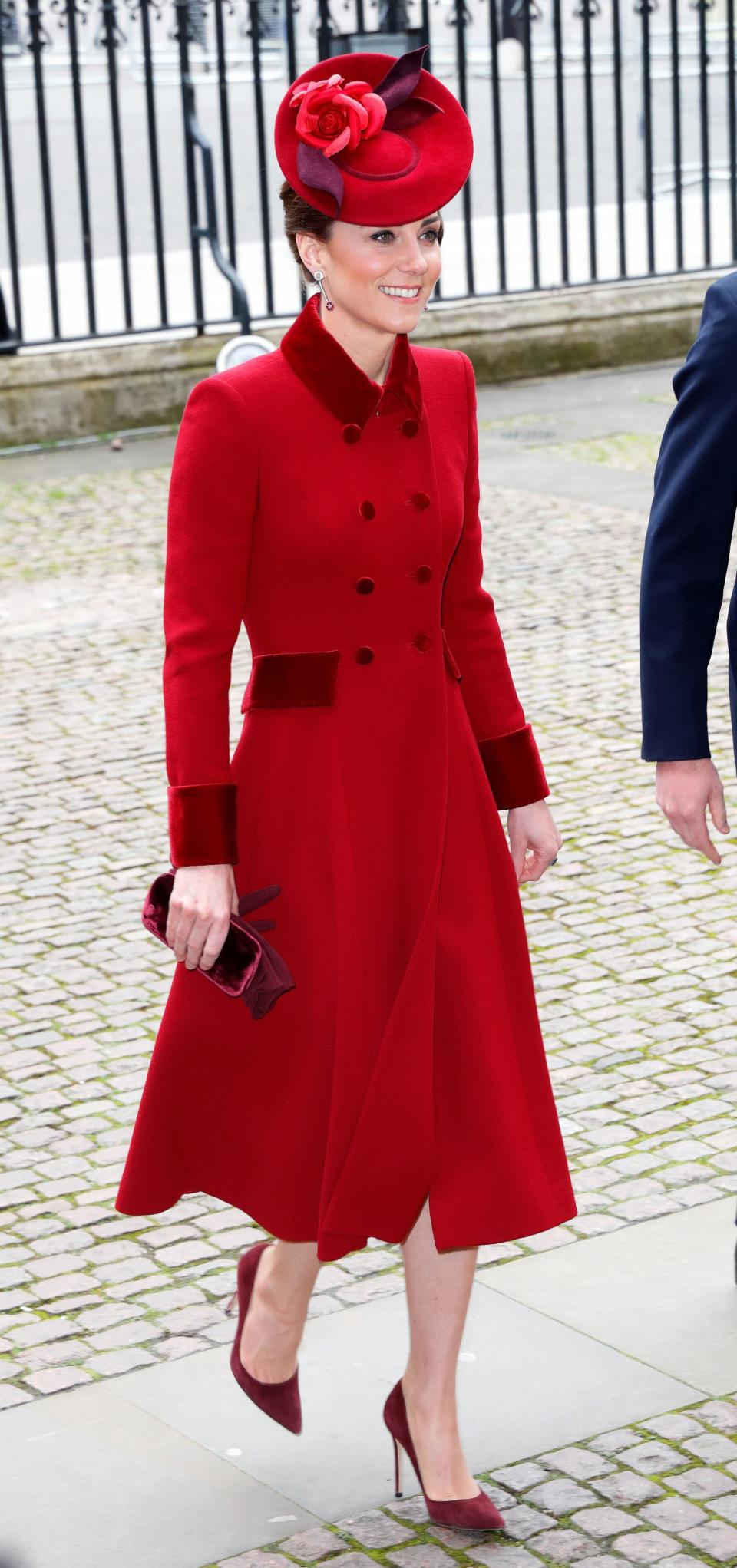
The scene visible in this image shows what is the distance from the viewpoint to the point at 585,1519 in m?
2.98

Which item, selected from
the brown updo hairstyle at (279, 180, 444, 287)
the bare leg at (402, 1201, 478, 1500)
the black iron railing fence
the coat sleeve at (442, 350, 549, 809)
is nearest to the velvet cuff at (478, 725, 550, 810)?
the coat sleeve at (442, 350, 549, 809)

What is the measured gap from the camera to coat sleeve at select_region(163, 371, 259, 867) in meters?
2.83

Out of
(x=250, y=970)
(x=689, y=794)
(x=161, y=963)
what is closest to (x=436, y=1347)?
(x=250, y=970)

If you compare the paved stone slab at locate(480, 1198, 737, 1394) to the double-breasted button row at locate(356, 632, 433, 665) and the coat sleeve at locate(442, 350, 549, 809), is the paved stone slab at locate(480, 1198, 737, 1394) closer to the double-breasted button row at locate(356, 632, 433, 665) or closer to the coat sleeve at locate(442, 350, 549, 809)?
the coat sleeve at locate(442, 350, 549, 809)

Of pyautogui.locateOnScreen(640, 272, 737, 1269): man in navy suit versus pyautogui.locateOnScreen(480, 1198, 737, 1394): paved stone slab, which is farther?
pyautogui.locateOnScreen(480, 1198, 737, 1394): paved stone slab

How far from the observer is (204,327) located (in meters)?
Answer: 11.9

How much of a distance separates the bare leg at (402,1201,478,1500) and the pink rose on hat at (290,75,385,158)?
1334 mm

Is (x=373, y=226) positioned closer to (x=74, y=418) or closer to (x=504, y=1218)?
(x=504, y=1218)

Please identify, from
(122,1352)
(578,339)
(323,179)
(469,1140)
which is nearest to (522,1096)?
(469,1140)

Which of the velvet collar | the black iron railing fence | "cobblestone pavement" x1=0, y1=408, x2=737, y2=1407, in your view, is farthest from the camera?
the black iron railing fence

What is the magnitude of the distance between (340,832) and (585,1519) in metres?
0.94

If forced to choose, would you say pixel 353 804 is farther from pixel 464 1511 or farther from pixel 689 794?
pixel 464 1511

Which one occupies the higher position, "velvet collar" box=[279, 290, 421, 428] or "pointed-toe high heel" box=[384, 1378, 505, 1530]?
"velvet collar" box=[279, 290, 421, 428]

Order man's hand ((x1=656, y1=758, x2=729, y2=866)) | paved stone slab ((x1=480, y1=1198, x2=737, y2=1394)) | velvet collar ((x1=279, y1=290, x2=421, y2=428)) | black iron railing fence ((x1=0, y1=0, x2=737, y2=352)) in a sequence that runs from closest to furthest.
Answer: velvet collar ((x1=279, y1=290, x2=421, y2=428)), man's hand ((x1=656, y1=758, x2=729, y2=866)), paved stone slab ((x1=480, y1=1198, x2=737, y2=1394)), black iron railing fence ((x1=0, y1=0, x2=737, y2=352))
